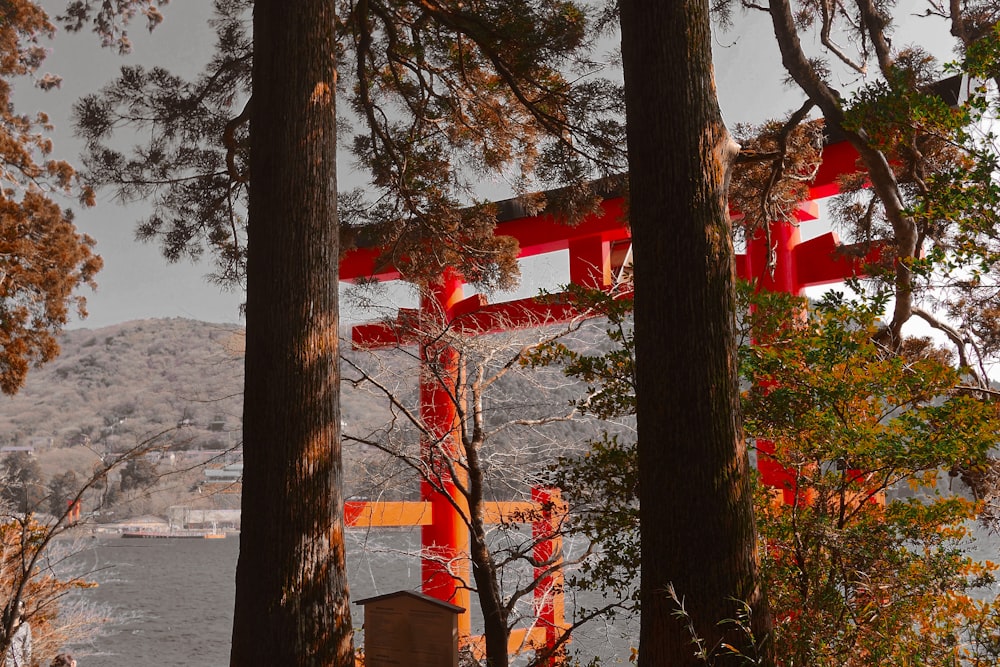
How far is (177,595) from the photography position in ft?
91.9

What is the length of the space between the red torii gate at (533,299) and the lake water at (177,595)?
3.79 feet

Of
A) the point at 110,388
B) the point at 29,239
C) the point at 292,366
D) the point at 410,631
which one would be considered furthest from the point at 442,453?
the point at 110,388

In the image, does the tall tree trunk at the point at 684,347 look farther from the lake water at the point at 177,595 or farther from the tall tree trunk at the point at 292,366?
the lake water at the point at 177,595

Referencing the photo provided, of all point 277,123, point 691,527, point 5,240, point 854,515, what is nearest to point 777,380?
point 854,515

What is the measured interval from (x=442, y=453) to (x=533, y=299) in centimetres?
117

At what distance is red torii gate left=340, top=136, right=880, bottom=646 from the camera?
5152mm

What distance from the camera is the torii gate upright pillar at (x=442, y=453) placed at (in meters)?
4.61

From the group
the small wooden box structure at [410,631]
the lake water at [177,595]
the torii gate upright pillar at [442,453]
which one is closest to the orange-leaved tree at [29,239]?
the torii gate upright pillar at [442,453]

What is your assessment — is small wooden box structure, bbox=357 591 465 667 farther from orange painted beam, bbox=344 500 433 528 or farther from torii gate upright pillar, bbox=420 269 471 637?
orange painted beam, bbox=344 500 433 528

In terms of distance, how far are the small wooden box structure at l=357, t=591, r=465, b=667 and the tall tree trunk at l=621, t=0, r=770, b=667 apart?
0.63m

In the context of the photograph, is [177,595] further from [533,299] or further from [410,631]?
[410,631]

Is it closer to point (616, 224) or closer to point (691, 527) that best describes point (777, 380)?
point (691, 527)

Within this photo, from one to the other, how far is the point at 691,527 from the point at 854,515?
2.97 feet

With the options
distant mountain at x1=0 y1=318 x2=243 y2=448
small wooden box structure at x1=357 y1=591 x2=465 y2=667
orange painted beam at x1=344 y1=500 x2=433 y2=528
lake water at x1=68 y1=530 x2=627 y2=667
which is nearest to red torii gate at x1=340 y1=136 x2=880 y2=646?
orange painted beam at x1=344 y1=500 x2=433 y2=528
